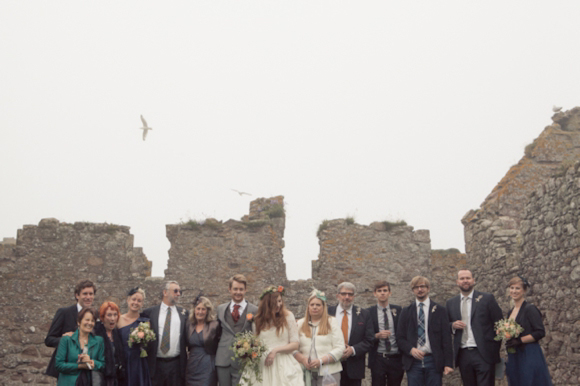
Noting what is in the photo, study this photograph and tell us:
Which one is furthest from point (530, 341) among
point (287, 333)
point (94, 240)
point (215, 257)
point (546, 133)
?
point (94, 240)

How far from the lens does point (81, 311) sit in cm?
681

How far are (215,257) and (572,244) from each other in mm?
6952

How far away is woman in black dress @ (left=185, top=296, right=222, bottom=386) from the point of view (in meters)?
7.45

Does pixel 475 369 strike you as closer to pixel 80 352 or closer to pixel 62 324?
pixel 80 352

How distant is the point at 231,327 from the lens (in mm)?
7574

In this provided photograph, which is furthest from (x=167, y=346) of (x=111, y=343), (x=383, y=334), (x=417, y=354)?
(x=417, y=354)

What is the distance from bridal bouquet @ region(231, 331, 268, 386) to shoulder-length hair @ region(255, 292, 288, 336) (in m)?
0.20

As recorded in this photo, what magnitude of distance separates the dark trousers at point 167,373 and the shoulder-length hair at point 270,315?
126cm

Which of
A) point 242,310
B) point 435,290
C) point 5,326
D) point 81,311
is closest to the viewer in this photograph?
point 81,311

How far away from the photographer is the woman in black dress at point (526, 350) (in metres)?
7.00

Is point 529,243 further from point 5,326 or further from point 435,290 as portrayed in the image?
point 5,326

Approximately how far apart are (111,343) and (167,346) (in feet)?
2.60

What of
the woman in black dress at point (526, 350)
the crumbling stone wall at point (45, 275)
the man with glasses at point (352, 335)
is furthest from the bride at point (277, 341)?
the crumbling stone wall at point (45, 275)

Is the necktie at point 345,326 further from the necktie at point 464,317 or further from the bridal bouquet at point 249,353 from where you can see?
the necktie at point 464,317
